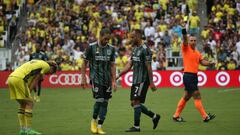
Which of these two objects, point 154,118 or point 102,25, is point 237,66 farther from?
point 154,118

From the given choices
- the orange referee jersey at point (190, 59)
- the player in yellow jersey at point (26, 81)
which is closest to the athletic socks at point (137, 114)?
the player in yellow jersey at point (26, 81)

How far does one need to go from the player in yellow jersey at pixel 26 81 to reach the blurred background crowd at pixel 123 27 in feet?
65.9

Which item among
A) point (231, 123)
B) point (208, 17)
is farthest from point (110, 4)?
point (231, 123)

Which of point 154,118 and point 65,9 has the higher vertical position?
point 65,9

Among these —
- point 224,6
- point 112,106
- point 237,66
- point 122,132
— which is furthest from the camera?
point 224,6

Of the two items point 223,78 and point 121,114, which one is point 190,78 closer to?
point 121,114

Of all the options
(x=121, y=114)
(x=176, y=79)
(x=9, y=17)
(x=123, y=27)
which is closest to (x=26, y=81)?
(x=121, y=114)

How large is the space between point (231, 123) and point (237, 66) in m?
17.5

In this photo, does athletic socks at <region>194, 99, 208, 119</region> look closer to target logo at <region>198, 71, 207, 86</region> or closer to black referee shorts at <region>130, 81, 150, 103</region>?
black referee shorts at <region>130, 81, 150, 103</region>

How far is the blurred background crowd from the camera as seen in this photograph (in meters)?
34.6

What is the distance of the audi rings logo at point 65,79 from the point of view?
33.3 meters

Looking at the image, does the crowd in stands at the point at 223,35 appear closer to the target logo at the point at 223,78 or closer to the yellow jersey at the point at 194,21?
the yellow jersey at the point at 194,21

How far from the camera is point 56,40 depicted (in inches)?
1462

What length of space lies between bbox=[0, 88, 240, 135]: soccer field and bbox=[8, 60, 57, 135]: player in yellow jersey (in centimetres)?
79
